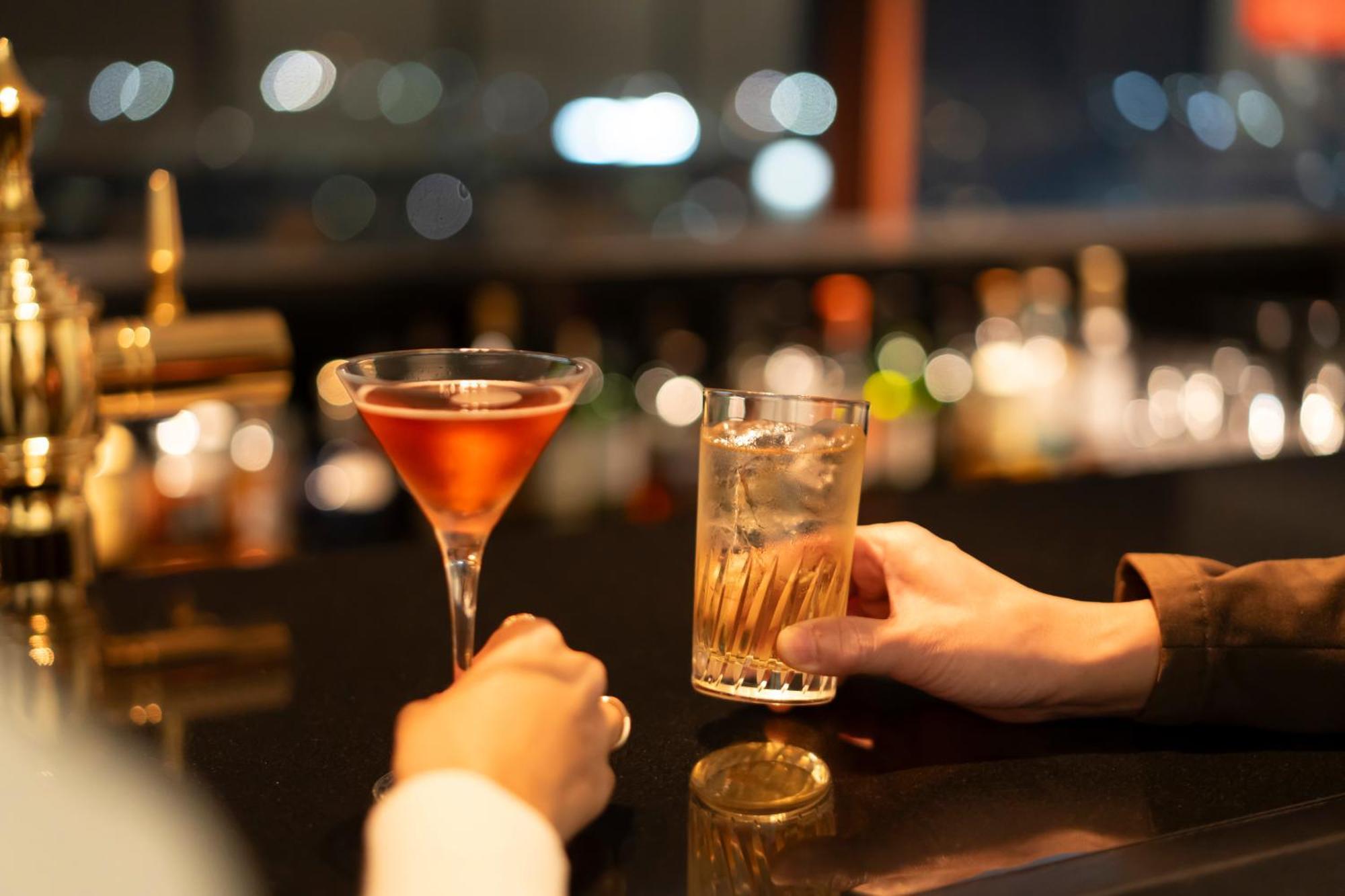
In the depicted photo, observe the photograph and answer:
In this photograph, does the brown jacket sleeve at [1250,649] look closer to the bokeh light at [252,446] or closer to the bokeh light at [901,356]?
the bokeh light at [252,446]

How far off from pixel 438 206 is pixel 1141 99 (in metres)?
1.79

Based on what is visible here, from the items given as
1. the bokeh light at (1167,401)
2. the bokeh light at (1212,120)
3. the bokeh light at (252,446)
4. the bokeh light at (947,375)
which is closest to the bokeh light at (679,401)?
the bokeh light at (947,375)

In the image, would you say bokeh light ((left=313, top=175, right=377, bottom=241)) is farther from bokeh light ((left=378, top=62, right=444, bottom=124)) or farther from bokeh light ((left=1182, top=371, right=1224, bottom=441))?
bokeh light ((left=1182, top=371, right=1224, bottom=441))

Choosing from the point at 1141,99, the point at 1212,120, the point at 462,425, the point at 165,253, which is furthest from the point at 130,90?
the point at 1212,120

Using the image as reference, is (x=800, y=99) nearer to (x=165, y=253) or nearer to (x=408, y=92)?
(x=408, y=92)

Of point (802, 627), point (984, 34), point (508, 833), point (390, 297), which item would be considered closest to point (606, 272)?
point (390, 297)

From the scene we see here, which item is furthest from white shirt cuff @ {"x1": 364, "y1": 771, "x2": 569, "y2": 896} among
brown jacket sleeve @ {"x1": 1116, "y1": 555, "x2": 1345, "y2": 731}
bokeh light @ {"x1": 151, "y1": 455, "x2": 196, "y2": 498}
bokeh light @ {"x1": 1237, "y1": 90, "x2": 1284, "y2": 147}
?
bokeh light @ {"x1": 1237, "y1": 90, "x2": 1284, "y2": 147}

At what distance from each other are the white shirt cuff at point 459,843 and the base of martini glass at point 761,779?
149 mm

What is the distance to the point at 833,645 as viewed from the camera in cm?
79

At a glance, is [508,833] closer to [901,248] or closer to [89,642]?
[89,642]

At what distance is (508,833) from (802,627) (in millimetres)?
256

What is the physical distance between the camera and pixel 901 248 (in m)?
2.74

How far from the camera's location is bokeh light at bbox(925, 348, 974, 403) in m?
2.75

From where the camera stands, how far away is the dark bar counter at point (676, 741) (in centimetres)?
67
